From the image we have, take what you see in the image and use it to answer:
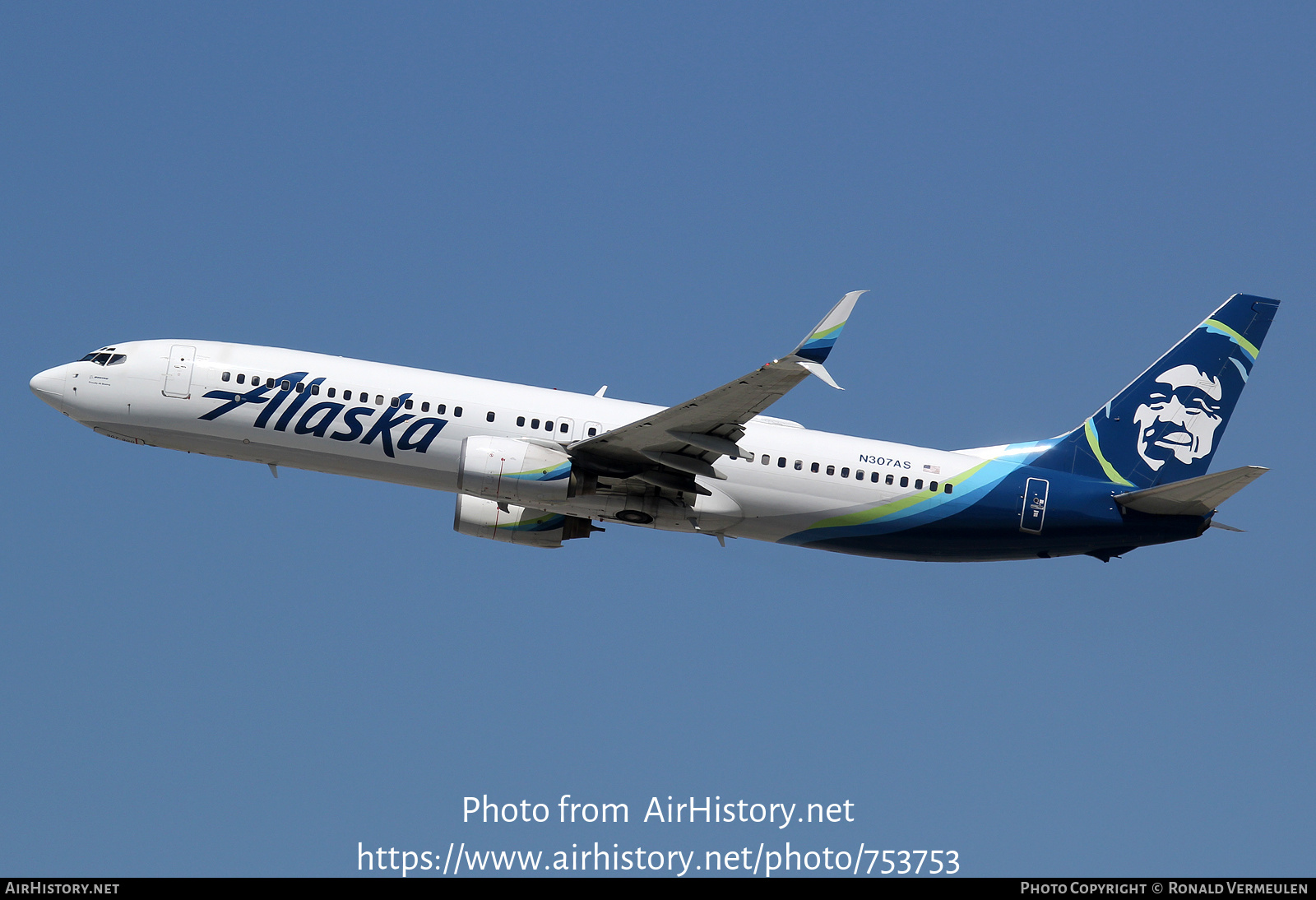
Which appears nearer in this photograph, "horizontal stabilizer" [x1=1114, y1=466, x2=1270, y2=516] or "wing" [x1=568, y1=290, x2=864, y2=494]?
"wing" [x1=568, y1=290, x2=864, y2=494]

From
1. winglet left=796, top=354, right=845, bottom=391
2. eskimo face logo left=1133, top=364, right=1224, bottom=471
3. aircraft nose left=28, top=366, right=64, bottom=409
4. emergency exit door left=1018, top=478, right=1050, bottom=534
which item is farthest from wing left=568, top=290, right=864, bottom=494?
aircraft nose left=28, top=366, right=64, bottom=409

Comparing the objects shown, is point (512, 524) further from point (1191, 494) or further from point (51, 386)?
point (1191, 494)

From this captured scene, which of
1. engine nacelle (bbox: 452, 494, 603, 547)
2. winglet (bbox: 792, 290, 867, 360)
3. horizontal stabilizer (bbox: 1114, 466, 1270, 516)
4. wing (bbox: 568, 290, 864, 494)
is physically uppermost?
winglet (bbox: 792, 290, 867, 360)

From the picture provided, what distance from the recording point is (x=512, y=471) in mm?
35750

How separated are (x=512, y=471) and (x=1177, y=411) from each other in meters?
19.5

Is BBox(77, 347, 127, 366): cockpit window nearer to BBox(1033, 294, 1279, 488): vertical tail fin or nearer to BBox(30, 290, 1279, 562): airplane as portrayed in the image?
BBox(30, 290, 1279, 562): airplane

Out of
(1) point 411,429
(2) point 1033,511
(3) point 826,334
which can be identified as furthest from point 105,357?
(2) point 1033,511

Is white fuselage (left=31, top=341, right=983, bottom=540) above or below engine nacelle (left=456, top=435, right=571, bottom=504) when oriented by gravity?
above

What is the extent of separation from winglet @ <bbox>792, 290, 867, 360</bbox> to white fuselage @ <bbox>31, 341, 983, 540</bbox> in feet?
19.0

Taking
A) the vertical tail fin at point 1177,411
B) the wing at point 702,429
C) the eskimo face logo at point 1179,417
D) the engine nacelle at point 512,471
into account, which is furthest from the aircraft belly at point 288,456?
the eskimo face logo at point 1179,417

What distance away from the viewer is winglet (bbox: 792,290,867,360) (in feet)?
105

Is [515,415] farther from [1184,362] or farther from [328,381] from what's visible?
[1184,362]

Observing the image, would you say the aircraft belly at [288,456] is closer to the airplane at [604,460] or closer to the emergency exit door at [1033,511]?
the airplane at [604,460]
